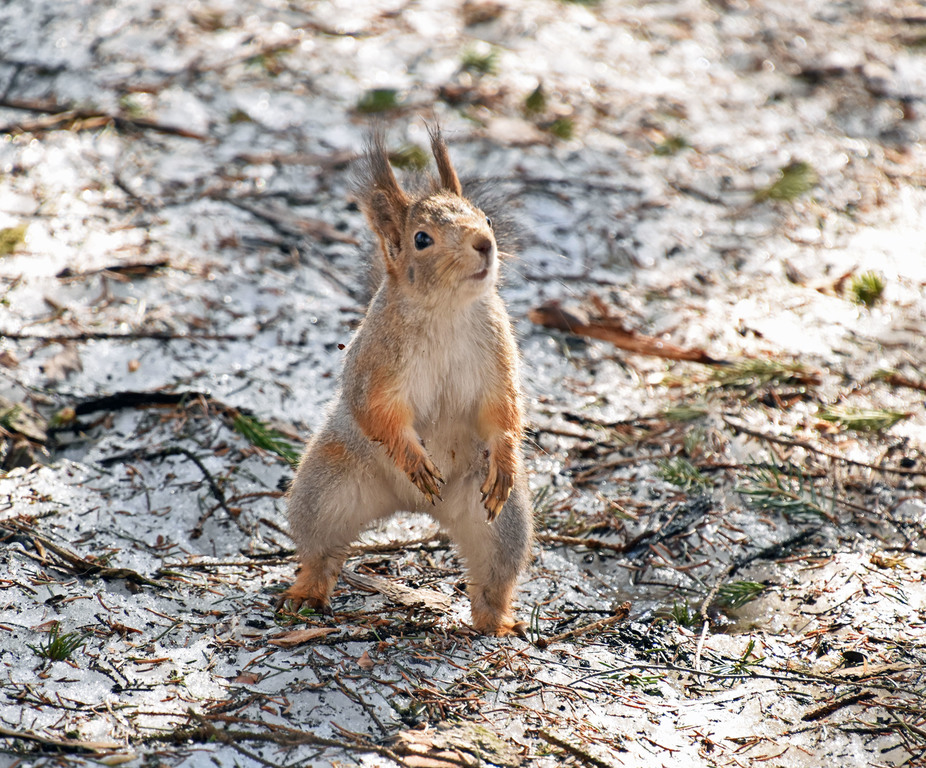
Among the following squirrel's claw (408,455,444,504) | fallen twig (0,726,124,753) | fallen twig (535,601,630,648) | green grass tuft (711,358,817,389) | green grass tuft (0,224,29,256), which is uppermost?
green grass tuft (0,224,29,256)

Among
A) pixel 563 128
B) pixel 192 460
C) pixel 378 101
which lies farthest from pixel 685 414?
pixel 378 101

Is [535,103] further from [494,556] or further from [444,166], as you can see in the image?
[494,556]

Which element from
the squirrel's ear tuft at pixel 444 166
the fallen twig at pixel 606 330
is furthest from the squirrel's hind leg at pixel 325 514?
the fallen twig at pixel 606 330

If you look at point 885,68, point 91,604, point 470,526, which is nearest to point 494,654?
point 470,526

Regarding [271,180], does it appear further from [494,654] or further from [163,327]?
[494,654]

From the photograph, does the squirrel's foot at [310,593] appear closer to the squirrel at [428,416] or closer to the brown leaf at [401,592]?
the squirrel at [428,416]

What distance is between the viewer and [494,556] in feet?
9.53

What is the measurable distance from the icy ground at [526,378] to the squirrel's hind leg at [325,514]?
0.42 ft

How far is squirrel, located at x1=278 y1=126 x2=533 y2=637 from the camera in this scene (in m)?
2.77

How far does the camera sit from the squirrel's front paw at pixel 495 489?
9.25ft

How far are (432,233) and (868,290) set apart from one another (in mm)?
3158

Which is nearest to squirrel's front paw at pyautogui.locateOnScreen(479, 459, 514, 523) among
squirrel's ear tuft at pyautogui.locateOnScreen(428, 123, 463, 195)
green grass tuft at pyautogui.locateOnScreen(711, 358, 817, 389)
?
squirrel's ear tuft at pyautogui.locateOnScreen(428, 123, 463, 195)

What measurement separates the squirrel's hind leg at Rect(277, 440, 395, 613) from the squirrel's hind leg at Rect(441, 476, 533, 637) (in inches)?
11.1

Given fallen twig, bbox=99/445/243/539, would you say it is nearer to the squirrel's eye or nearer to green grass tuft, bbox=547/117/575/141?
the squirrel's eye
